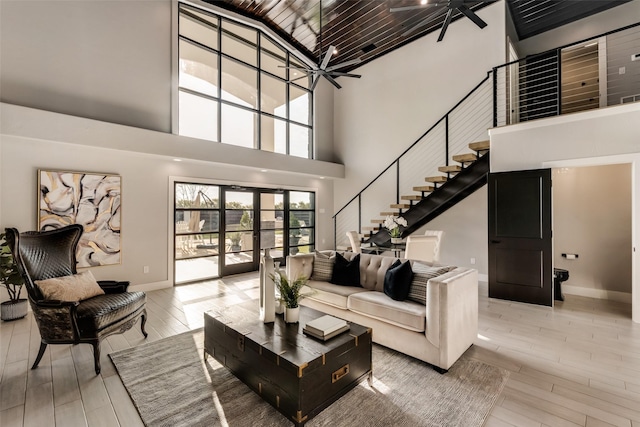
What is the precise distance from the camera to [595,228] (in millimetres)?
4711

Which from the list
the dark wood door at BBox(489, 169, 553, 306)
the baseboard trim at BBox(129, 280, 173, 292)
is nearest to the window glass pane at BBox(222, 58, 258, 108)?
the baseboard trim at BBox(129, 280, 173, 292)

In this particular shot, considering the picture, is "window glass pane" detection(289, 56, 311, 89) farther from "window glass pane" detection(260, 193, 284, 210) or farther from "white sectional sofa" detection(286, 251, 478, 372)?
"white sectional sofa" detection(286, 251, 478, 372)

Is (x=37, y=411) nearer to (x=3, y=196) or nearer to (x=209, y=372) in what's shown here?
(x=209, y=372)

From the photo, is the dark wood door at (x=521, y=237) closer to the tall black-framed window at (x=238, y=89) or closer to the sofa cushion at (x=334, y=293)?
the sofa cushion at (x=334, y=293)

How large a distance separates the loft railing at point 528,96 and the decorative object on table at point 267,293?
187 inches

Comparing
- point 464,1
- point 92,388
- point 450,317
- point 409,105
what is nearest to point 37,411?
point 92,388

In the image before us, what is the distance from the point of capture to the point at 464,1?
3898 millimetres

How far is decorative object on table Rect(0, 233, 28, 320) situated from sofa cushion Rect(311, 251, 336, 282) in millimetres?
3733

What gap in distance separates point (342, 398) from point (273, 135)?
6.54 m

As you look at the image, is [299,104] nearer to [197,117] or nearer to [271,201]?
[271,201]

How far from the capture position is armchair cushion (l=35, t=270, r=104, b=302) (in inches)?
108

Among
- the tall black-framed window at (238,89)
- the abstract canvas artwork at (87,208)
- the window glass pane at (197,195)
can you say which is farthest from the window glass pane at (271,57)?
the abstract canvas artwork at (87,208)

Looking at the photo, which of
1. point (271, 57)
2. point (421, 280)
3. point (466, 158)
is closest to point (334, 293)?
point (421, 280)

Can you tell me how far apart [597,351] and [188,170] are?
6663 millimetres
